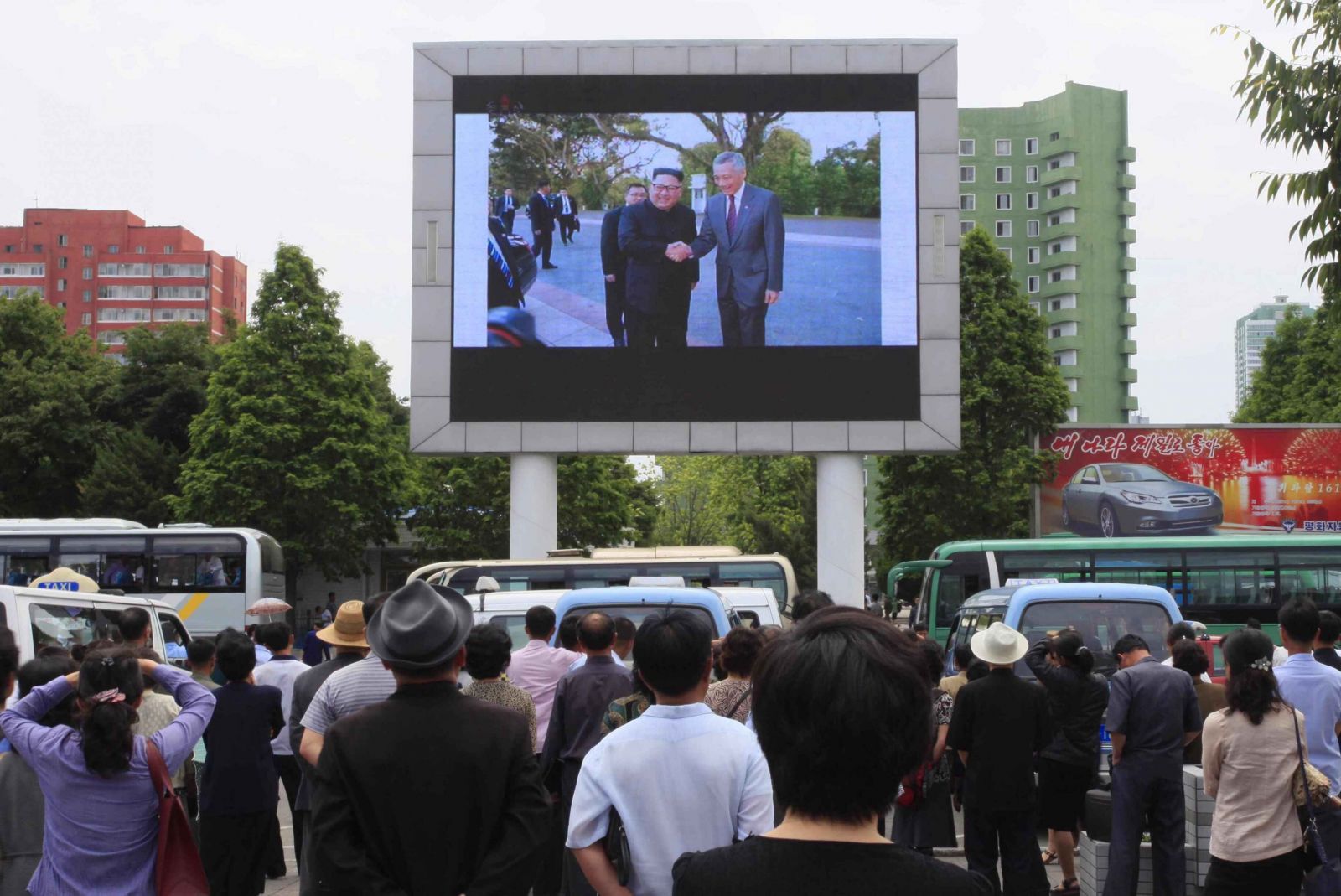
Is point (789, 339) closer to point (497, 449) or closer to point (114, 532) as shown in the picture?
point (497, 449)

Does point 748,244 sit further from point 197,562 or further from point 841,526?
point 197,562

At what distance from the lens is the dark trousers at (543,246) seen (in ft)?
99.9

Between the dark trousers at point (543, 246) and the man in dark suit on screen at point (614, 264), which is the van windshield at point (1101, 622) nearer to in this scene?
the man in dark suit on screen at point (614, 264)

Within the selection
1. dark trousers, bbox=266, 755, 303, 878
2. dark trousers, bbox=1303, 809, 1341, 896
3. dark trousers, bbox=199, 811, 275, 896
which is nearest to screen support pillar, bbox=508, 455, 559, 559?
dark trousers, bbox=266, 755, 303, 878

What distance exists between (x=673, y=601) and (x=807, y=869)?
7.85 meters

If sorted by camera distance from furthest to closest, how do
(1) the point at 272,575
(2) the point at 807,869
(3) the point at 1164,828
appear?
(1) the point at 272,575, (3) the point at 1164,828, (2) the point at 807,869

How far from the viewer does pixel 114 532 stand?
103 ft

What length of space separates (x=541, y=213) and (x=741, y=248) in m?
4.14

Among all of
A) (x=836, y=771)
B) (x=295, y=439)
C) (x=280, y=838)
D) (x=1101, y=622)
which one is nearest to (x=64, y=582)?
(x=280, y=838)

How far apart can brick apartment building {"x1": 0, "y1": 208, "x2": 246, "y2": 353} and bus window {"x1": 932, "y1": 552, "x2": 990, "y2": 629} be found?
99430 millimetres

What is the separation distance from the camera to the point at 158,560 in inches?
1232

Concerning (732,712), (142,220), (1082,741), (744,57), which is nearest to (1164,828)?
(1082,741)

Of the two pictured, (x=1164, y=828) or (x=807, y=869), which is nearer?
(x=807, y=869)

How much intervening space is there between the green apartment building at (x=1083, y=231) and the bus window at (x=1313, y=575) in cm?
5542
